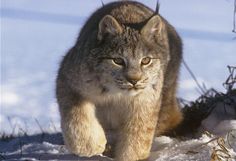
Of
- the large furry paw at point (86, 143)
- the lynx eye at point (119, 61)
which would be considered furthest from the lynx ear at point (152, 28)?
the large furry paw at point (86, 143)

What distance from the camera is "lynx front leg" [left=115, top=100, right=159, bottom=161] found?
16.3ft

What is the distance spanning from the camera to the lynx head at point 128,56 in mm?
4664

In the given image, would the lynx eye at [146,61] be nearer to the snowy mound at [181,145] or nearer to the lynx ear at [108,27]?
the lynx ear at [108,27]

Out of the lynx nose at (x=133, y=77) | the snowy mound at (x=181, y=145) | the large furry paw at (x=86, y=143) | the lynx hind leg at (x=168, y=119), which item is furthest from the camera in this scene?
the lynx hind leg at (x=168, y=119)

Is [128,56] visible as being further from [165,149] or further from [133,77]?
[165,149]

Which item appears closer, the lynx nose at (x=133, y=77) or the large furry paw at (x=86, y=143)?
the lynx nose at (x=133, y=77)

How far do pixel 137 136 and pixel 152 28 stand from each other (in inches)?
29.5

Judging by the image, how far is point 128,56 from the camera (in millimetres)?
4688

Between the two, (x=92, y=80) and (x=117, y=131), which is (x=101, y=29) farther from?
(x=117, y=131)

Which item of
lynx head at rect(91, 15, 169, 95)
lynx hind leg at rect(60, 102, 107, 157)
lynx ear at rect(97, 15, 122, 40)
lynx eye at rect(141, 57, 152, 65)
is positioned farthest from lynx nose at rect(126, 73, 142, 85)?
lynx hind leg at rect(60, 102, 107, 157)

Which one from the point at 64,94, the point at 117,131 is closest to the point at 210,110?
the point at 117,131

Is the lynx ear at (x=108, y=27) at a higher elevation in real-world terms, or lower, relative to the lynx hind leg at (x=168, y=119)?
higher

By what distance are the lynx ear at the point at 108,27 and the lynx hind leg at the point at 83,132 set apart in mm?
498

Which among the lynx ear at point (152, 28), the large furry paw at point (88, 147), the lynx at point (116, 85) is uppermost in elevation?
the lynx ear at point (152, 28)
